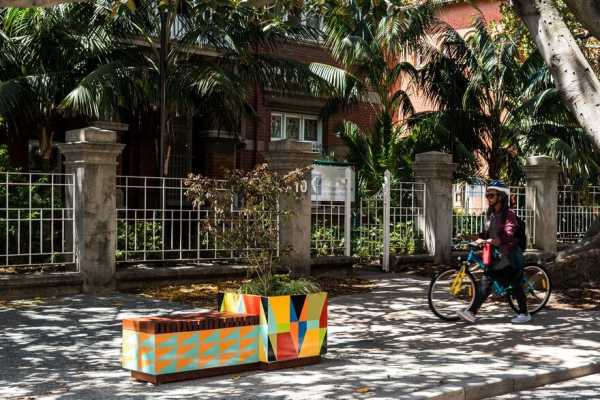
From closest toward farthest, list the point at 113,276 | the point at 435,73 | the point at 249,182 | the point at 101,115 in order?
the point at 249,182 < the point at 113,276 < the point at 101,115 < the point at 435,73

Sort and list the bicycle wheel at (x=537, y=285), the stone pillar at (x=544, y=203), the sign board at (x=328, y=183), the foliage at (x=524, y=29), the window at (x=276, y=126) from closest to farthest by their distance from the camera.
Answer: the bicycle wheel at (x=537, y=285)
the sign board at (x=328, y=183)
the stone pillar at (x=544, y=203)
the foliage at (x=524, y=29)
the window at (x=276, y=126)

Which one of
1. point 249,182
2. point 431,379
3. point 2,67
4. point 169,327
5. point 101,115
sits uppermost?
point 2,67

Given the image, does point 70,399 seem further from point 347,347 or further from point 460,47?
point 460,47

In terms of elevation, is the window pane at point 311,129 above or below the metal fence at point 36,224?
above

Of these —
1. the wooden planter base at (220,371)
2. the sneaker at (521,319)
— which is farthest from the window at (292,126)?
the wooden planter base at (220,371)

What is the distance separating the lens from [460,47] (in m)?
20.4

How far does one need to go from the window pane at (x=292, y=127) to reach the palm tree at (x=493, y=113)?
4476 millimetres

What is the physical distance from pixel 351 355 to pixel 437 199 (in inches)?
362

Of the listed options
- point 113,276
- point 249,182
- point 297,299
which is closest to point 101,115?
point 113,276

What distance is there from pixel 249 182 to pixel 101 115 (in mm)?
6356

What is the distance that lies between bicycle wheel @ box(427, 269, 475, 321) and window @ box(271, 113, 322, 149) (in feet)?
43.1

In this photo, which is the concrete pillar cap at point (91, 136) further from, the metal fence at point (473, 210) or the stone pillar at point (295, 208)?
the metal fence at point (473, 210)

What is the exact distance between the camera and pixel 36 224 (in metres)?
13.1

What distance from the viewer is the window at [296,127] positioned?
23.7 m
